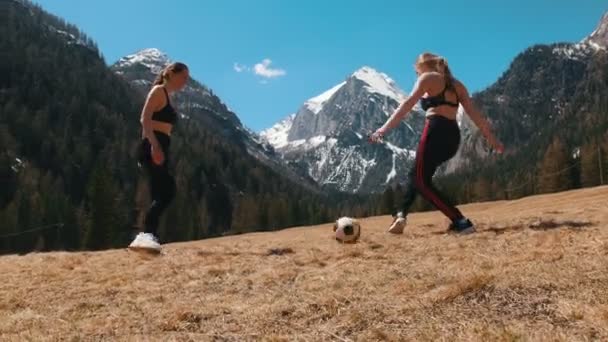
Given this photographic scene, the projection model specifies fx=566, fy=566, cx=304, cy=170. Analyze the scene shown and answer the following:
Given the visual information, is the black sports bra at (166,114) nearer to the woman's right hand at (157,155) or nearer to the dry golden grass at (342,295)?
the woman's right hand at (157,155)

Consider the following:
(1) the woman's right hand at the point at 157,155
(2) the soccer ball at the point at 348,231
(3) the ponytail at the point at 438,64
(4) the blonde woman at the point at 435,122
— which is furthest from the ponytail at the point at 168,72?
(3) the ponytail at the point at 438,64

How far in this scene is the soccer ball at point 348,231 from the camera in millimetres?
11516

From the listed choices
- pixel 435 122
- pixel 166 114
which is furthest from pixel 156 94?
pixel 435 122

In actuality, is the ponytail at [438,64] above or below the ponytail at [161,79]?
above

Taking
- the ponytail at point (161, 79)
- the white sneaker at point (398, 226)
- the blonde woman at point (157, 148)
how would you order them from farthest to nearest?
1. the white sneaker at point (398, 226)
2. the ponytail at point (161, 79)
3. the blonde woman at point (157, 148)

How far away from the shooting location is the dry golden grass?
15.7ft

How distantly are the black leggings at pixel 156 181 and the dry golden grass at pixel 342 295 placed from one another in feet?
4.28

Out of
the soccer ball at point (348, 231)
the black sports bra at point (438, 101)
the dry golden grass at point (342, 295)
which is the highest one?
the black sports bra at point (438, 101)

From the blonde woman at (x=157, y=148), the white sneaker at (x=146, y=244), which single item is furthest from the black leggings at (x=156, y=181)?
the white sneaker at (x=146, y=244)

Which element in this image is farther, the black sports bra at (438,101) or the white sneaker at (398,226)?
the white sneaker at (398,226)

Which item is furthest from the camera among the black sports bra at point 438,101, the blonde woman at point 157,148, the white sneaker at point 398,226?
the white sneaker at point 398,226

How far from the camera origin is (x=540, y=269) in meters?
6.20

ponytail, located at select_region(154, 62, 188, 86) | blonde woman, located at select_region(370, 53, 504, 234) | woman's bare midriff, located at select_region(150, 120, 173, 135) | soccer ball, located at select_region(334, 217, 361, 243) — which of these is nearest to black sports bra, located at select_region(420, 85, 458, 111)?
blonde woman, located at select_region(370, 53, 504, 234)

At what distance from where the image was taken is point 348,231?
11.7 metres
